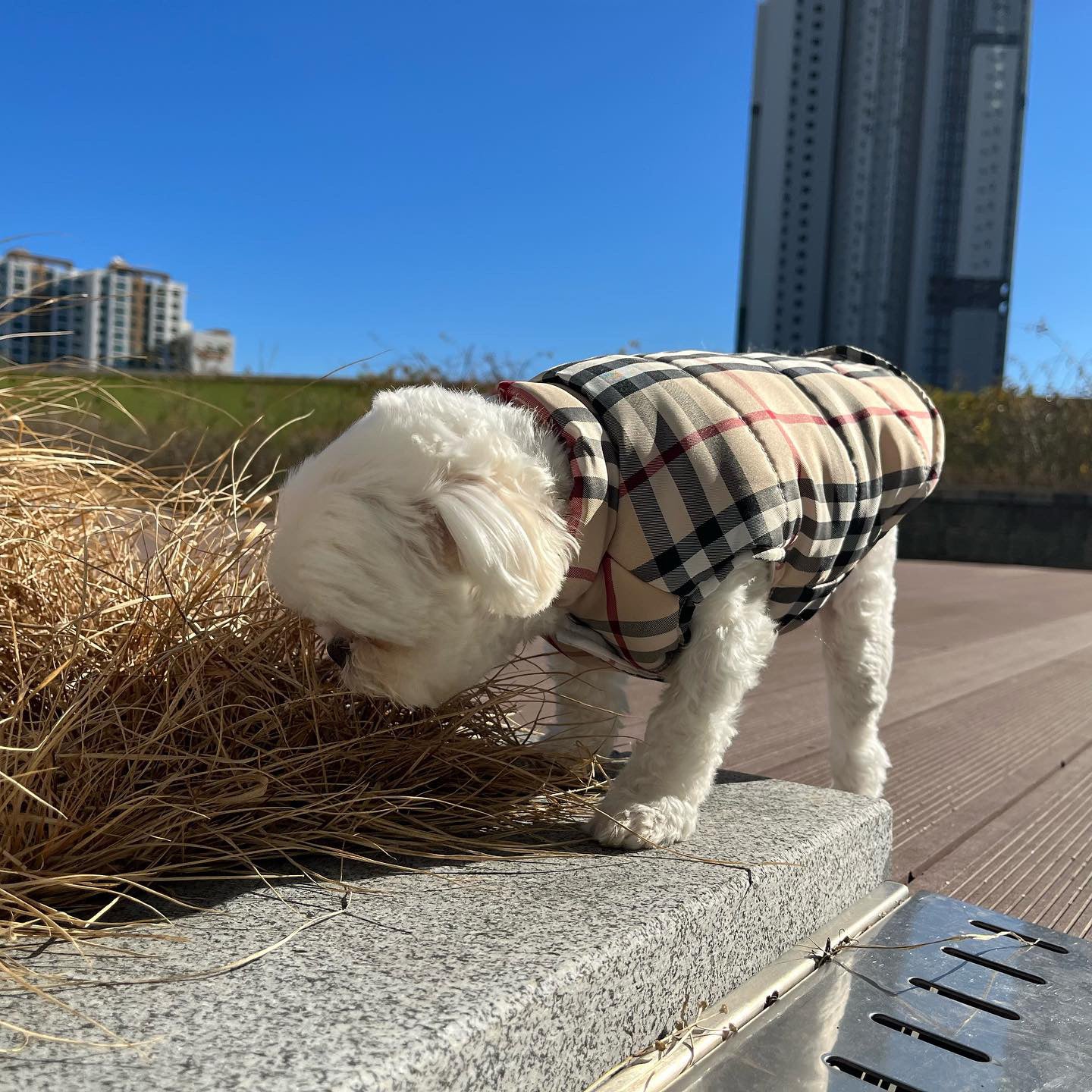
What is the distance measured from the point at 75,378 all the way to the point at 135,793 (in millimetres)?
1333

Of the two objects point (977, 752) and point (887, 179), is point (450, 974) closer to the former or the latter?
point (977, 752)

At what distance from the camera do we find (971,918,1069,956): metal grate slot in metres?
1.53

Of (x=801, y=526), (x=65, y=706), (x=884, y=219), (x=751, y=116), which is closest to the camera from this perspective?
(x=65, y=706)

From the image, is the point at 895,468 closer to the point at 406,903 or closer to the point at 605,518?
the point at 605,518

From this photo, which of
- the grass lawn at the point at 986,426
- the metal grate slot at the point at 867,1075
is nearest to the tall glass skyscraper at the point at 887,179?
the grass lawn at the point at 986,426

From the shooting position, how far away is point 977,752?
8.59 feet

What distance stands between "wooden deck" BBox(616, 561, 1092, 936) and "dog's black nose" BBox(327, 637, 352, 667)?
44.0 inches

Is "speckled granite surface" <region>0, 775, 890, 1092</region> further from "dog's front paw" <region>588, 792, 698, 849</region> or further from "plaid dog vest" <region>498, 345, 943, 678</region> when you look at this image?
"plaid dog vest" <region>498, 345, 943, 678</region>

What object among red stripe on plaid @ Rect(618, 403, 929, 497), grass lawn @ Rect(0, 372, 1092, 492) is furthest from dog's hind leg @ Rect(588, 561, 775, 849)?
grass lawn @ Rect(0, 372, 1092, 492)

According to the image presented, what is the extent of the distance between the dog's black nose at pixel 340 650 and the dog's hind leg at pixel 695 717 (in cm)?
47

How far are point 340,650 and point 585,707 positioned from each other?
596 millimetres

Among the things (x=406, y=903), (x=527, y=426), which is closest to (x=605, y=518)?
(x=527, y=426)

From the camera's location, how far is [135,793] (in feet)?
4.37

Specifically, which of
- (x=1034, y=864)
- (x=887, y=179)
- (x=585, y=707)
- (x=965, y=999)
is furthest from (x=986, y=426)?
(x=887, y=179)
